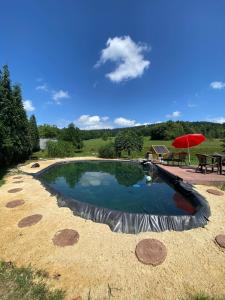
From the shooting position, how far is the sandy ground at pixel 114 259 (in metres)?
3.11

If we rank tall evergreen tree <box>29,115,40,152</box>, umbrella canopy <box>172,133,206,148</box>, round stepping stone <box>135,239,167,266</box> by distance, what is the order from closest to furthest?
round stepping stone <box>135,239,167,266</box>, umbrella canopy <box>172,133,206,148</box>, tall evergreen tree <box>29,115,40,152</box>

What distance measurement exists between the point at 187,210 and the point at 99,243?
3947 mm

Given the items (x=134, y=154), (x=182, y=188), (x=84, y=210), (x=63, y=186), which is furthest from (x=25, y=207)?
(x=134, y=154)

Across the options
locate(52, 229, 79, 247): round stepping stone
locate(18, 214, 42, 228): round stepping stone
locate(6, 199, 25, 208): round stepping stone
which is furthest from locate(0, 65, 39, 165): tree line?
locate(52, 229, 79, 247): round stepping stone

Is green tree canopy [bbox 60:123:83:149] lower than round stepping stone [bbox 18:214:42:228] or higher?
higher

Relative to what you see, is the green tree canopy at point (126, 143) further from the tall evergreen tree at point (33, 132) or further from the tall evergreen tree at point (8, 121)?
the tall evergreen tree at point (33, 132)

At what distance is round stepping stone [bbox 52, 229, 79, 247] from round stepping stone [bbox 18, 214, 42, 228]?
1032mm

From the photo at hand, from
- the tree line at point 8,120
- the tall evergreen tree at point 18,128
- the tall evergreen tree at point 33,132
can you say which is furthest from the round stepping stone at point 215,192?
the tall evergreen tree at point 33,132

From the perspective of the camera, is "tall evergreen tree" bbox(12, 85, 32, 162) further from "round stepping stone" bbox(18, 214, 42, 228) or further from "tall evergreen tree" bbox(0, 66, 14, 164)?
"round stepping stone" bbox(18, 214, 42, 228)

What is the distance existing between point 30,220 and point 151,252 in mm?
3519

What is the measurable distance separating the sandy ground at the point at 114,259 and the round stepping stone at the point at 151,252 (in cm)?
11

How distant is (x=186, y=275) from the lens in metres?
3.40

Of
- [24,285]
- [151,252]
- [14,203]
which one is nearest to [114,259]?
[151,252]

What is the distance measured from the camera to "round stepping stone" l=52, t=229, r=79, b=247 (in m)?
4.39
